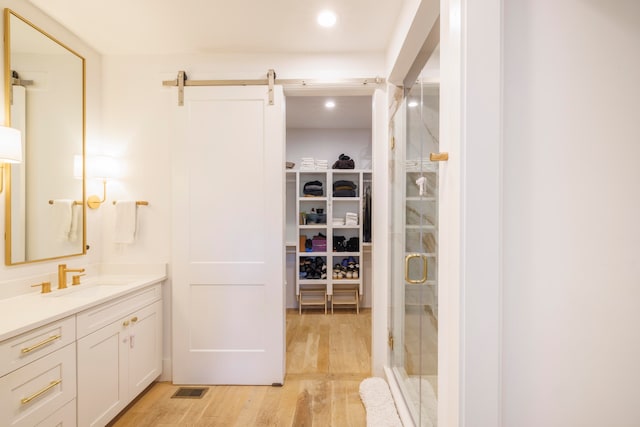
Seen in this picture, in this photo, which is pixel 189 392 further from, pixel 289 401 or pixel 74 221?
pixel 74 221

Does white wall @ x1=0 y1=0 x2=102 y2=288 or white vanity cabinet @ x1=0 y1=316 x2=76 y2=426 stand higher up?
white wall @ x1=0 y1=0 x2=102 y2=288

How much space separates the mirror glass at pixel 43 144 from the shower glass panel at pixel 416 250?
223cm

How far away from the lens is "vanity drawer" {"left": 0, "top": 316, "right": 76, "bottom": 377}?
1.27 meters

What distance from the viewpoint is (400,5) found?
1.88m

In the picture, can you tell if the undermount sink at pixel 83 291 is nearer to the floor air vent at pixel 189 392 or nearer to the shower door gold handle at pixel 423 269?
the floor air vent at pixel 189 392

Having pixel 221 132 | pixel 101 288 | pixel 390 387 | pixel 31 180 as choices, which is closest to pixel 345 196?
pixel 221 132

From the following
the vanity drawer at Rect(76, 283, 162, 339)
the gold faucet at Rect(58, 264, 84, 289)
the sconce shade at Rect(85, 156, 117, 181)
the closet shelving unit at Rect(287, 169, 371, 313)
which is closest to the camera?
the vanity drawer at Rect(76, 283, 162, 339)

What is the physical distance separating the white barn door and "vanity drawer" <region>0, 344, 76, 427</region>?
0.84 m

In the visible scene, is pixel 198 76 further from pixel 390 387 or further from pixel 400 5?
pixel 390 387

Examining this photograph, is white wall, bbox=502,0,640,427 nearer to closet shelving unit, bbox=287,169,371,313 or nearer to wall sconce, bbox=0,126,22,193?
wall sconce, bbox=0,126,22,193

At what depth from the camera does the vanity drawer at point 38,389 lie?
1272 millimetres

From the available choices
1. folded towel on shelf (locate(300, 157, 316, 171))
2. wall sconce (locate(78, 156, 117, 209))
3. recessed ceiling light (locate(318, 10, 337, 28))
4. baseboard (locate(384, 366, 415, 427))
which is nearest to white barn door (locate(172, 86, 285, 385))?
wall sconce (locate(78, 156, 117, 209))

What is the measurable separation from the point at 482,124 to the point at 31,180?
2.42 meters

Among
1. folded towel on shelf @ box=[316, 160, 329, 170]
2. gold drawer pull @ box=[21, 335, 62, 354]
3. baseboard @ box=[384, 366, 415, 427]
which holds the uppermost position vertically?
folded towel on shelf @ box=[316, 160, 329, 170]
